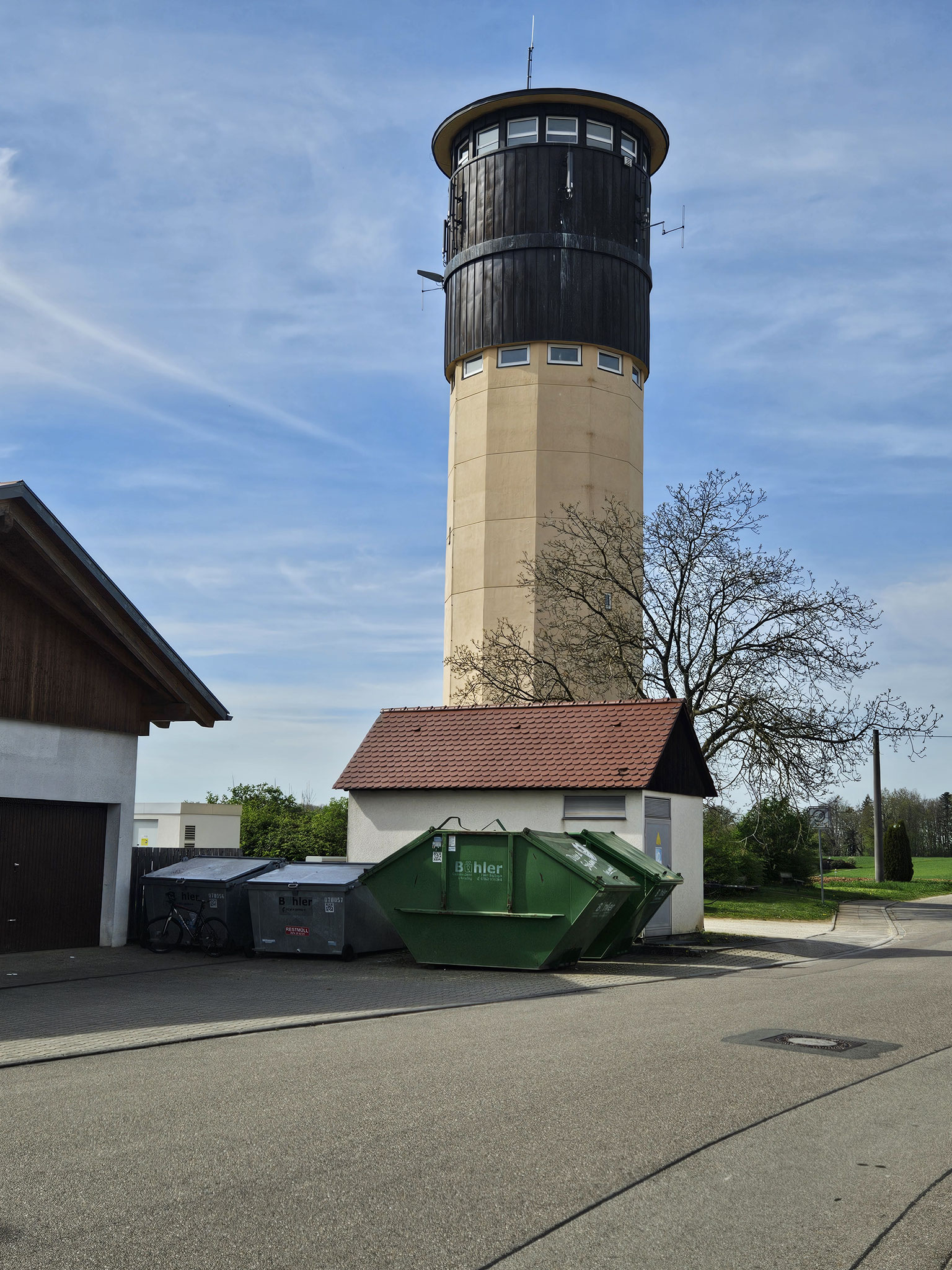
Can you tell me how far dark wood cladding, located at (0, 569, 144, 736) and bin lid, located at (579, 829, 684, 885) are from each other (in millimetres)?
7189

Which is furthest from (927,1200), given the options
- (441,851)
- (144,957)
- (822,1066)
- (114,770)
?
(114,770)

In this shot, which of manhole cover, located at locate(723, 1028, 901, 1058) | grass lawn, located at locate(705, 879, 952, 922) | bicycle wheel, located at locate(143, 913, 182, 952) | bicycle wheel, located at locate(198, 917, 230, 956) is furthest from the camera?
grass lawn, located at locate(705, 879, 952, 922)

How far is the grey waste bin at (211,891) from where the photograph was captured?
17875 mm

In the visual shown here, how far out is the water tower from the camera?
38.3 metres

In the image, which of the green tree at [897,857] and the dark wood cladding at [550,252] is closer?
the dark wood cladding at [550,252]

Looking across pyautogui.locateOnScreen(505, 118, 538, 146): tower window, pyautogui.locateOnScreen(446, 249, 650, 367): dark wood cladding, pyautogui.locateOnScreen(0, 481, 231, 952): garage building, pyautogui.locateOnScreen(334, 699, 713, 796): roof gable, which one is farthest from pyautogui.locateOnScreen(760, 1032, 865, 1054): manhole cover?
pyautogui.locateOnScreen(505, 118, 538, 146): tower window

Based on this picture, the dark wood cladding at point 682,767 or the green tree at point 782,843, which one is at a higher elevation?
the dark wood cladding at point 682,767

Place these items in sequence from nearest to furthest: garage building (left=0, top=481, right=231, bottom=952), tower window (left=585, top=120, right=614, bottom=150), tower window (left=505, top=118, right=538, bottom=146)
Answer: garage building (left=0, top=481, right=231, bottom=952)
tower window (left=505, top=118, right=538, bottom=146)
tower window (left=585, top=120, right=614, bottom=150)

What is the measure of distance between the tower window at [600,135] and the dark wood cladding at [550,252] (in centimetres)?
25

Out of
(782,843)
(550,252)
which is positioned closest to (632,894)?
(550,252)

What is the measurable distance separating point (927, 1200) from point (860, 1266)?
3.63 feet

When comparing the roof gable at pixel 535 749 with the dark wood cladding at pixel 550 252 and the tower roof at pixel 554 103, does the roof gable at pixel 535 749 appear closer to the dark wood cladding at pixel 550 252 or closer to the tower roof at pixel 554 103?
the dark wood cladding at pixel 550 252

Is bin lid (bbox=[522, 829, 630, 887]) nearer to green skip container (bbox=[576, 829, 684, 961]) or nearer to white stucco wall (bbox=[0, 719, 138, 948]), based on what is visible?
green skip container (bbox=[576, 829, 684, 961])

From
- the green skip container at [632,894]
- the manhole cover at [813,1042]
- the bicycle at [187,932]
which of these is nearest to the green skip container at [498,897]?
the green skip container at [632,894]
